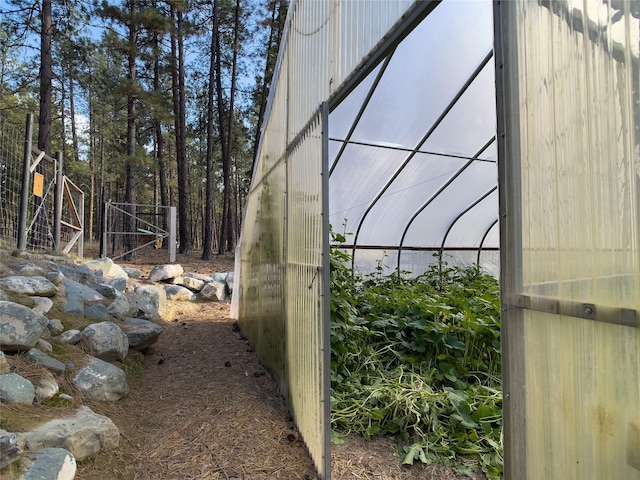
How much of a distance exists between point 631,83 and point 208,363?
4485mm

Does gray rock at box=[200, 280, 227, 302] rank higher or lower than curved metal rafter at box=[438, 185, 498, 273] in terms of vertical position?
lower

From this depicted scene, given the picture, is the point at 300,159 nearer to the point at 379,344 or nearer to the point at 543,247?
the point at 379,344

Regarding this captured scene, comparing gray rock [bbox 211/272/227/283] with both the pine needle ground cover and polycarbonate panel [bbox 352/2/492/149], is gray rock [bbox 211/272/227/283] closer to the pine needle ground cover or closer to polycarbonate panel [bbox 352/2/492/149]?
the pine needle ground cover

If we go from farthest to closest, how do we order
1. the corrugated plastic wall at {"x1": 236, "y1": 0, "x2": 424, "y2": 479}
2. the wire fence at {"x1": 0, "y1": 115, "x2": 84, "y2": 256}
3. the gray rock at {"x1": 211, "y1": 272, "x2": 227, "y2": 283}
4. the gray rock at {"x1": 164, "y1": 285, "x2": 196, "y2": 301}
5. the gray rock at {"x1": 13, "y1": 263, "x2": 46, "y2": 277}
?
the gray rock at {"x1": 211, "y1": 272, "x2": 227, "y2": 283} < the gray rock at {"x1": 164, "y1": 285, "x2": 196, "y2": 301} < the wire fence at {"x1": 0, "y1": 115, "x2": 84, "y2": 256} < the gray rock at {"x1": 13, "y1": 263, "x2": 46, "y2": 277} < the corrugated plastic wall at {"x1": 236, "y1": 0, "x2": 424, "y2": 479}

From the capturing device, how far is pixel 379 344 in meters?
3.70

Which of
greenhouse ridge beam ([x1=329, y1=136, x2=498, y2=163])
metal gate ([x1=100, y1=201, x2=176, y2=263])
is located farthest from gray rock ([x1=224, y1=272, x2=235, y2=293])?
greenhouse ridge beam ([x1=329, y1=136, x2=498, y2=163])

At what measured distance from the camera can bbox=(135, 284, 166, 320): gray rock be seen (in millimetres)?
5789

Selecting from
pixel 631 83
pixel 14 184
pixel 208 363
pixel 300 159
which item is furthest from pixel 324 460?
pixel 14 184

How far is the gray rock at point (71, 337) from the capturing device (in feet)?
11.0

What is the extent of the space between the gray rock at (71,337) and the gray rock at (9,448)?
169 centimetres

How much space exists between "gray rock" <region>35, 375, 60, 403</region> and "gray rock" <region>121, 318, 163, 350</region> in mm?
1608

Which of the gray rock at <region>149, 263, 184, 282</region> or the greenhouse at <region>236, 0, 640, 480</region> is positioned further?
the gray rock at <region>149, 263, 184, 282</region>

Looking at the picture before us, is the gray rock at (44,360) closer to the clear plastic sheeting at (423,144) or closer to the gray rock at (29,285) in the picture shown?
the gray rock at (29,285)

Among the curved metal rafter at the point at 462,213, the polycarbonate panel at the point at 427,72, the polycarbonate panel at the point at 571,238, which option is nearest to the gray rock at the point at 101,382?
the polycarbonate panel at the point at 571,238
